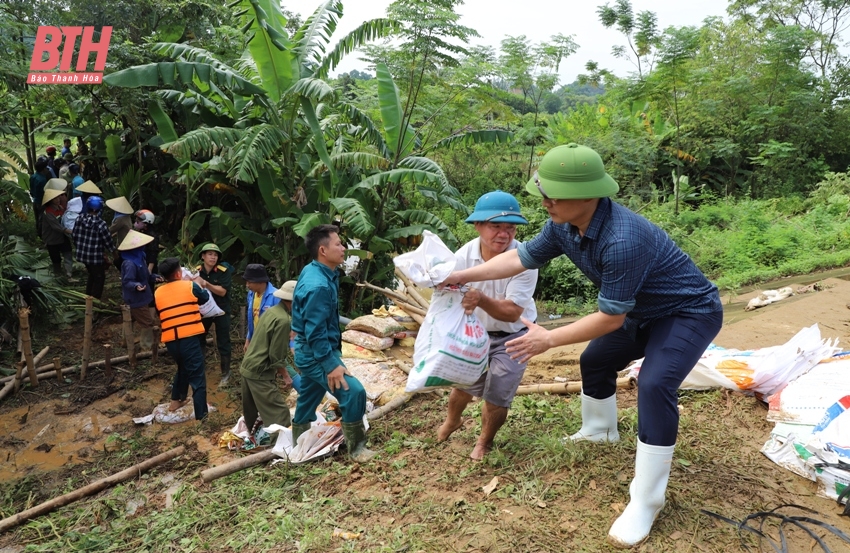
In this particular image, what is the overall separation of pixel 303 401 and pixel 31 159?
36.9ft

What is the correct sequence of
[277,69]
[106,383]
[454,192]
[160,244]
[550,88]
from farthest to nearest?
[550,88]
[160,244]
[454,192]
[277,69]
[106,383]

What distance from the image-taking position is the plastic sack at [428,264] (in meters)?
3.43

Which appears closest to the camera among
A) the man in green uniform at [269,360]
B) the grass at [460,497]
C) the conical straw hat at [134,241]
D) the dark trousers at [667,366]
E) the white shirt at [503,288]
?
the dark trousers at [667,366]

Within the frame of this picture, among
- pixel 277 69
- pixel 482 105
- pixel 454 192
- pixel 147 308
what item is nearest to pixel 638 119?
pixel 482 105

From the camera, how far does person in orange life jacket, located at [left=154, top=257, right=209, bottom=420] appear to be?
228 inches

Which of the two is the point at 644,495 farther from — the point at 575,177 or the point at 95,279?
the point at 95,279

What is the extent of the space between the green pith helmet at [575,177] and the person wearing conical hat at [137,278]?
538 centimetres

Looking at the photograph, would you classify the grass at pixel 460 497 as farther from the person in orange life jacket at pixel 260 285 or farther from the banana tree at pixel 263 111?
the banana tree at pixel 263 111

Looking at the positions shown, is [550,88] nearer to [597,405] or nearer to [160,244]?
[160,244]

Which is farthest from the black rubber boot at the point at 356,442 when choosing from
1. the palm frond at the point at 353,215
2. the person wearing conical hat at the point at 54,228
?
the person wearing conical hat at the point at 54,228

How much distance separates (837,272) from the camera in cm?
1016

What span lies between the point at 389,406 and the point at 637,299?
9.43ft

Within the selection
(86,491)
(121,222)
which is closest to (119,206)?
(121,222)

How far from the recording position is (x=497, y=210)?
11.5 ft
